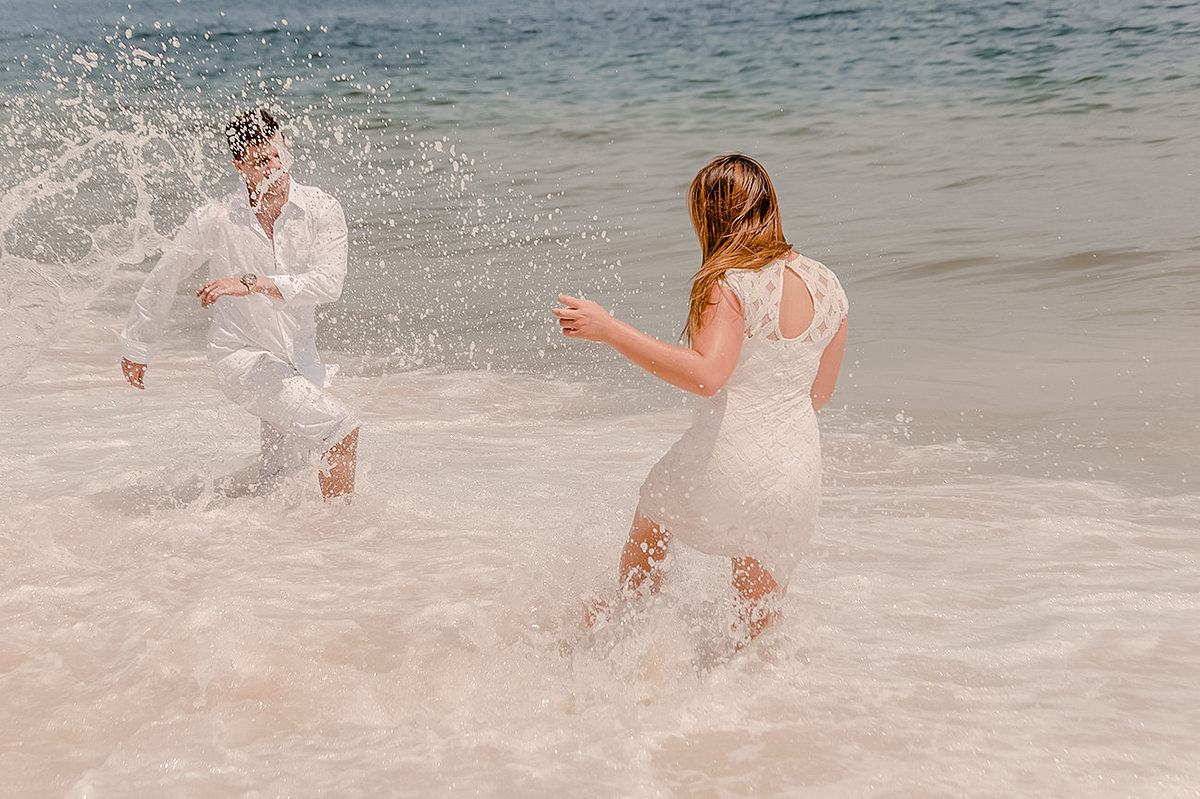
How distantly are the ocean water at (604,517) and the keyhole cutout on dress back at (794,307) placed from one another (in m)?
1.02

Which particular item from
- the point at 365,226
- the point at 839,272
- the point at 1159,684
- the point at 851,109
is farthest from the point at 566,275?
the point at 851,109

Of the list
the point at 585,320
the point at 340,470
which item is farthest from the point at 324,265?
the point at 585,320

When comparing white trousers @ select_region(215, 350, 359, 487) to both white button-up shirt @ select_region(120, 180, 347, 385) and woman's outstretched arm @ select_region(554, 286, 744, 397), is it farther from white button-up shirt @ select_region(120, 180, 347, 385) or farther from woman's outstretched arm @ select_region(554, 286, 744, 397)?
→ woman's outstretched arm @ select_region(554, 286, 744, 397)

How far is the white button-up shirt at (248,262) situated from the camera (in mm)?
5094

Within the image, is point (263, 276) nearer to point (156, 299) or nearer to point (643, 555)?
point (156, 299)

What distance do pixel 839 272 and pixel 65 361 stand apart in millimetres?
6928

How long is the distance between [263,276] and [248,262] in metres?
0.13

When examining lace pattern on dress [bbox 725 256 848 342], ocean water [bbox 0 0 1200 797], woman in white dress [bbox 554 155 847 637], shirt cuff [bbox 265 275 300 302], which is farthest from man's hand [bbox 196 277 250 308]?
lace pattern on dress [bbox 725 256 848 342]

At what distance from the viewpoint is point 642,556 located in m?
3.83

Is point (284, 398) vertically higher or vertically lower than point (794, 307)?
lower

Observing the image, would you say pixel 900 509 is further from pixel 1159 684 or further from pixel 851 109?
pixel 851 109

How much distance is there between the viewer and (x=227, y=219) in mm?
5094

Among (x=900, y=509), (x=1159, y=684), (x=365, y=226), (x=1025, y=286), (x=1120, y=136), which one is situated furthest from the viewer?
(x=1120, y=136)

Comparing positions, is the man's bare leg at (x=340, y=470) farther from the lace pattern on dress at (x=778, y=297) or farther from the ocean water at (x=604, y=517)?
the lace pattern on dress at (x=778, y=297)
